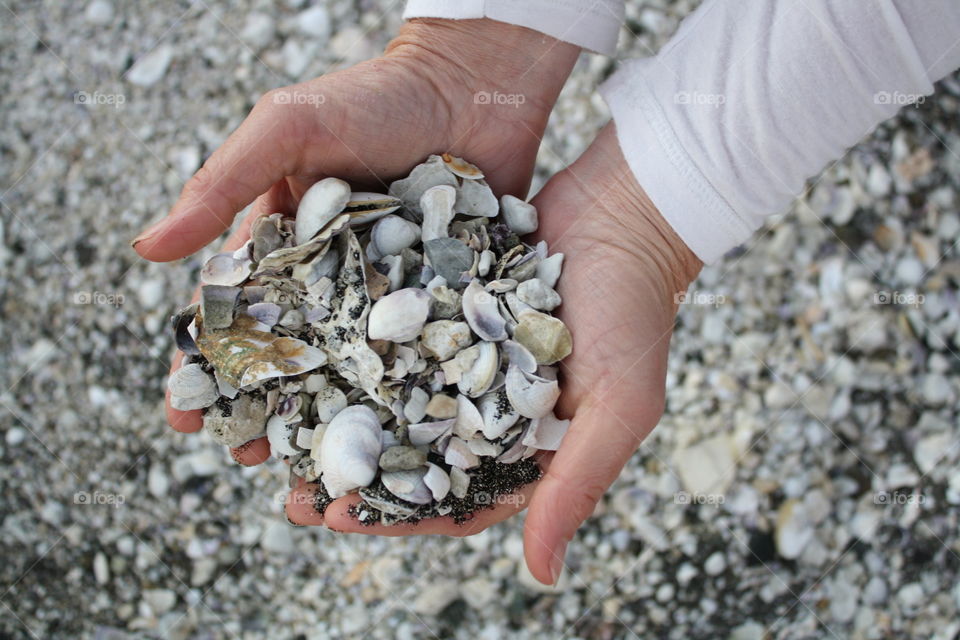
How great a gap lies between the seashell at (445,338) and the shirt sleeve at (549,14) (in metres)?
0.80

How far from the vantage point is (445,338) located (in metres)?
1.65

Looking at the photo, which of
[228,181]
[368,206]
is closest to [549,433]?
[368,206]

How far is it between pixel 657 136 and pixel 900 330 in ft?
3.62

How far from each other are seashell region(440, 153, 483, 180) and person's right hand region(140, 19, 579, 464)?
69 millimetres

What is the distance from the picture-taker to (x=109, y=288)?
255cm

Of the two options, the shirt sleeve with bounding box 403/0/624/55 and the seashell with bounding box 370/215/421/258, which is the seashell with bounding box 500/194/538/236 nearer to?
the seashell with bounding box 370/215/421/258

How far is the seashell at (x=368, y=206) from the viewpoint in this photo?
5.69 ft

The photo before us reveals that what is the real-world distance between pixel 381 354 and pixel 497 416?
10.8 inches

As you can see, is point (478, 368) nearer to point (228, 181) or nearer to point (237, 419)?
point (237, 419)

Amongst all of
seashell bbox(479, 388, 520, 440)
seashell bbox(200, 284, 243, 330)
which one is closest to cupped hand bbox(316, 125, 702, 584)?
seashell bbox(479, 388, 520, 440)

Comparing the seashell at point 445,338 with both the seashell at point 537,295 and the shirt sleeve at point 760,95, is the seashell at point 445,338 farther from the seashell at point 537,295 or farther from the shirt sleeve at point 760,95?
the shirt sleeve at point 760,95

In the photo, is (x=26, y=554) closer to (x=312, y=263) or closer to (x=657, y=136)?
(x=312, y=263)

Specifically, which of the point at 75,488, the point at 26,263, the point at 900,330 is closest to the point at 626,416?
the point at 900,330

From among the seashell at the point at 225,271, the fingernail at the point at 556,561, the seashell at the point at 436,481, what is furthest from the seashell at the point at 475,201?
the fingernail at the point at 556,561
